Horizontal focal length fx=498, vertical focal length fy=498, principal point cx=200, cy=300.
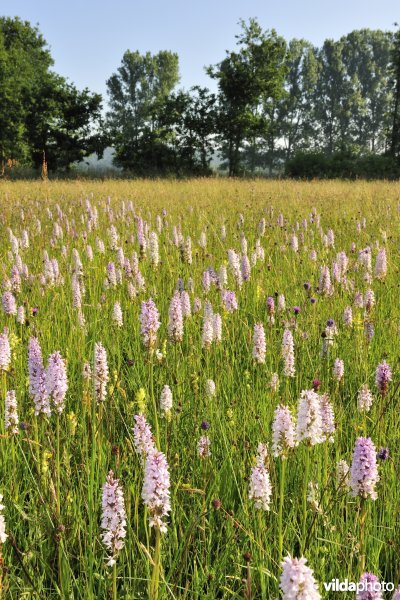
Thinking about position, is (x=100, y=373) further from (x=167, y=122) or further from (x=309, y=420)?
(x=167, y=122)

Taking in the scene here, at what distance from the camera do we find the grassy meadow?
5.34 ft

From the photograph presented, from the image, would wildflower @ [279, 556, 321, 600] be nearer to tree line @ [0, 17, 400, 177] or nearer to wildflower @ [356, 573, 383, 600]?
wildflower @ [356, 573, 383, 600]

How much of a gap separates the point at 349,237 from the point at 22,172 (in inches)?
1124

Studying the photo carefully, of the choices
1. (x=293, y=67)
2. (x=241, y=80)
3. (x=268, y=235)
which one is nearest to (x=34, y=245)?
(x=268, y=235)

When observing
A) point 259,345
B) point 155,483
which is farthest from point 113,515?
point 259,345

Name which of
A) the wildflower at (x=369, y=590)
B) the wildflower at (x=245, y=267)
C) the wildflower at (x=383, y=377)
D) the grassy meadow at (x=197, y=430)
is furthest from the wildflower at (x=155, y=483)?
the wildflower at (x=245, y=267)

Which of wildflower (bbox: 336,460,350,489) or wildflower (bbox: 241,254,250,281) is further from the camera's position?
wildflower (bbox: 241,254,250,281)

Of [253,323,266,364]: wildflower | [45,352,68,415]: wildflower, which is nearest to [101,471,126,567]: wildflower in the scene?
[45,352,68,415]: wildflower

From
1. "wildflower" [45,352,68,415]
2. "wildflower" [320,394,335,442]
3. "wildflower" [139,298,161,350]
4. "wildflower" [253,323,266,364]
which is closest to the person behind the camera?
"wildflower" [45,352,68,415]

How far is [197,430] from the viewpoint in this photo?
239cm

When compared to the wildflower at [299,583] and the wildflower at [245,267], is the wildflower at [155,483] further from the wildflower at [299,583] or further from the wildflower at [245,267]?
the wildflower at [245,267]

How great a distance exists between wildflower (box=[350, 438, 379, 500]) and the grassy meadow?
0.16m

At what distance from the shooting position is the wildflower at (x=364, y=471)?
4.24 feet

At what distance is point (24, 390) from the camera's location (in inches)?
109
